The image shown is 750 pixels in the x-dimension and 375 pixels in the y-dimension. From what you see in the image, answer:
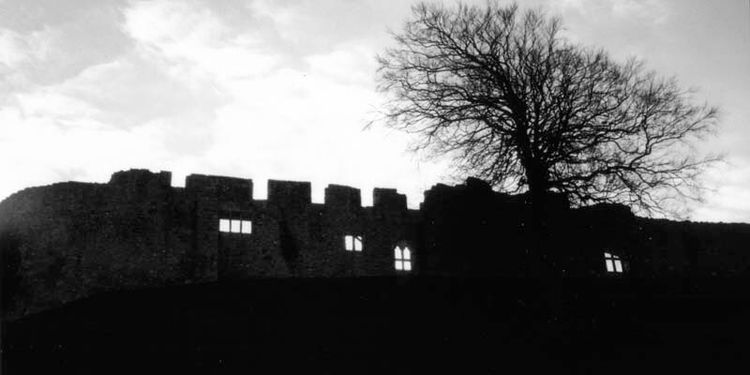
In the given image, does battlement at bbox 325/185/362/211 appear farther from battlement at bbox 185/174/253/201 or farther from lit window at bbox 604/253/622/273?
lit window at bbox 604/253/622/273

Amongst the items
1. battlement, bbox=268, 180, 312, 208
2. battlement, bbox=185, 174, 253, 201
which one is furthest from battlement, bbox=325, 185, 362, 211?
battlement, bbox=185, 174, 253, 201

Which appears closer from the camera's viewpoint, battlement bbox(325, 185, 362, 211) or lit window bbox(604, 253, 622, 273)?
battlement bbox(325, 185, 362, 211)

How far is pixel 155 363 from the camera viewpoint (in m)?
12.1

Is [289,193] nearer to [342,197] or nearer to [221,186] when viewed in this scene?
[342,197]

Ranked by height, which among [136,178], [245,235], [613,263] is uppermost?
[136,178]

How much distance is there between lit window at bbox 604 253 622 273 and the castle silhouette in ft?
5.97

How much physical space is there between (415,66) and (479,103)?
8.20 ft

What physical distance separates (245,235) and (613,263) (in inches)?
791

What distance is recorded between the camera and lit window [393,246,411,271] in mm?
25312

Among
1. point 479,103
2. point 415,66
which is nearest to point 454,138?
point 479,103

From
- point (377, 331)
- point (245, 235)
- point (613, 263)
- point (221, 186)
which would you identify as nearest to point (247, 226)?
point (245, 235)

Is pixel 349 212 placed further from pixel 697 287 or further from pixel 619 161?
pixel 697 287

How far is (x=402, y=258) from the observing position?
2548 centimetres

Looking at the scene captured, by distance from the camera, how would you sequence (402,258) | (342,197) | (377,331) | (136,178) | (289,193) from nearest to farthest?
(377,331)
(136,178)
(289,193)
(342,197)
(402,258)
